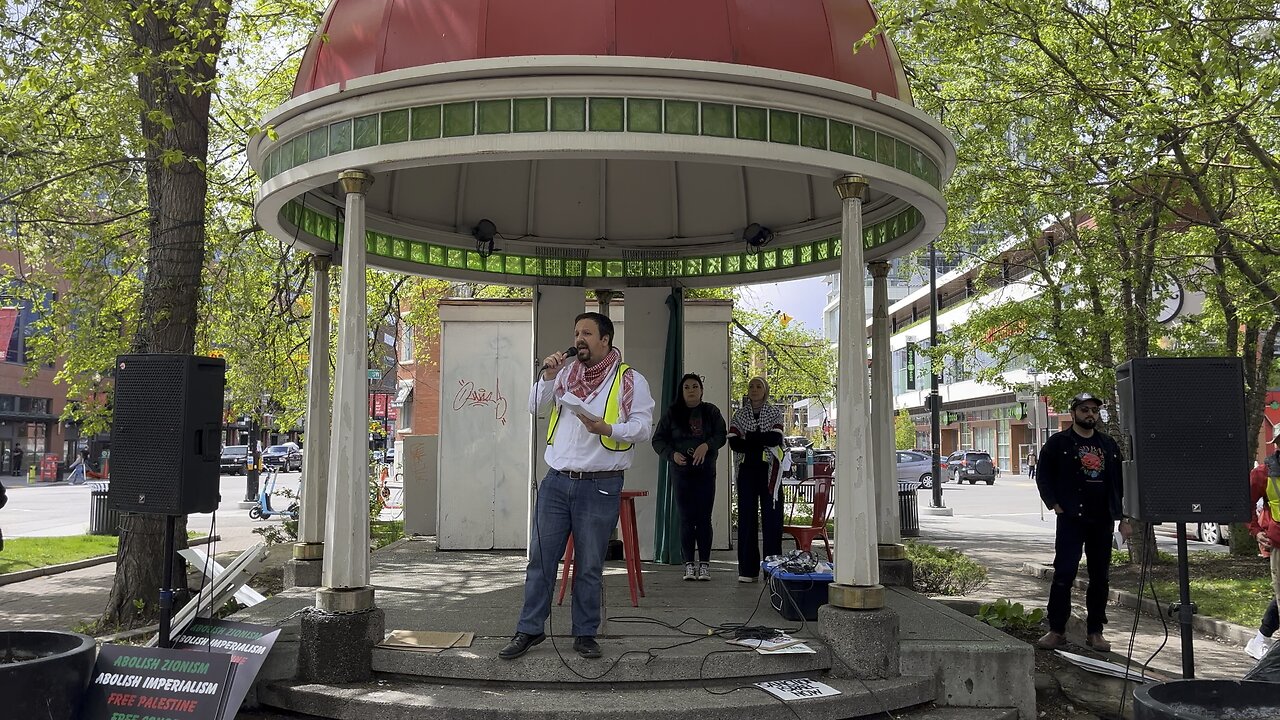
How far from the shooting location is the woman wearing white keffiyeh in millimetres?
7363

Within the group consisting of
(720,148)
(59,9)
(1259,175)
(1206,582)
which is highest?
(59,9)

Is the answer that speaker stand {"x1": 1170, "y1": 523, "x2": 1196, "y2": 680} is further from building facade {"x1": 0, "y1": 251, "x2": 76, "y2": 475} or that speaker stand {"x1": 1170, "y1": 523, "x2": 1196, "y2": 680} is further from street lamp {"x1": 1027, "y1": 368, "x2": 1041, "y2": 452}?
building facade {"x1": 0, "y1": 251, "x2": 76, "y2": 475}

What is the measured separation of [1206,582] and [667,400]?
24.1ft

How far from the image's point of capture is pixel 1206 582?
11156 mm

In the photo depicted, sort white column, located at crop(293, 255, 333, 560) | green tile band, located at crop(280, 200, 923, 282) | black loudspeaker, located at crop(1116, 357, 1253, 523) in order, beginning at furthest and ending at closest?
green tile band, located at crop(280, 200, 923, 282) → white column, located at crop(293, 255, 333, 560) → black loudspeaker, located at crop(1116, 357, 1253, 523)

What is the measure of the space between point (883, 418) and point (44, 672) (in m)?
5.78

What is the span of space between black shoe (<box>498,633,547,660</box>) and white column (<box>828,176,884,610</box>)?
1.75 metres

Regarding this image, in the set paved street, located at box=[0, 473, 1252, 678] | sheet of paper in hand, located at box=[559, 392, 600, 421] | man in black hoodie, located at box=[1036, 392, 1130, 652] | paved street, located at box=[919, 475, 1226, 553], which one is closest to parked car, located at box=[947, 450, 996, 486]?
paved street, located at box=[919, 475, 1226, 553]

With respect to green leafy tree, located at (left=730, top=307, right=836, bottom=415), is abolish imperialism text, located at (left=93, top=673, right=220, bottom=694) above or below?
below

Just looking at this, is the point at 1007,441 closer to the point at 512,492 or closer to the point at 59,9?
the point at 512,492

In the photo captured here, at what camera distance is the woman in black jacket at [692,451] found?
7430 millimetres

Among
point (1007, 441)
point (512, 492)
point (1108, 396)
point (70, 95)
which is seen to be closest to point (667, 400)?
point (512, 492)

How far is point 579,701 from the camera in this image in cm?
471

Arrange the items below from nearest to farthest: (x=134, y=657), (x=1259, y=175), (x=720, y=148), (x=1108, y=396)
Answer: (x=134, y=657), (x=720, y=148), (x=1259, y=175), (x=1108, y=396)
